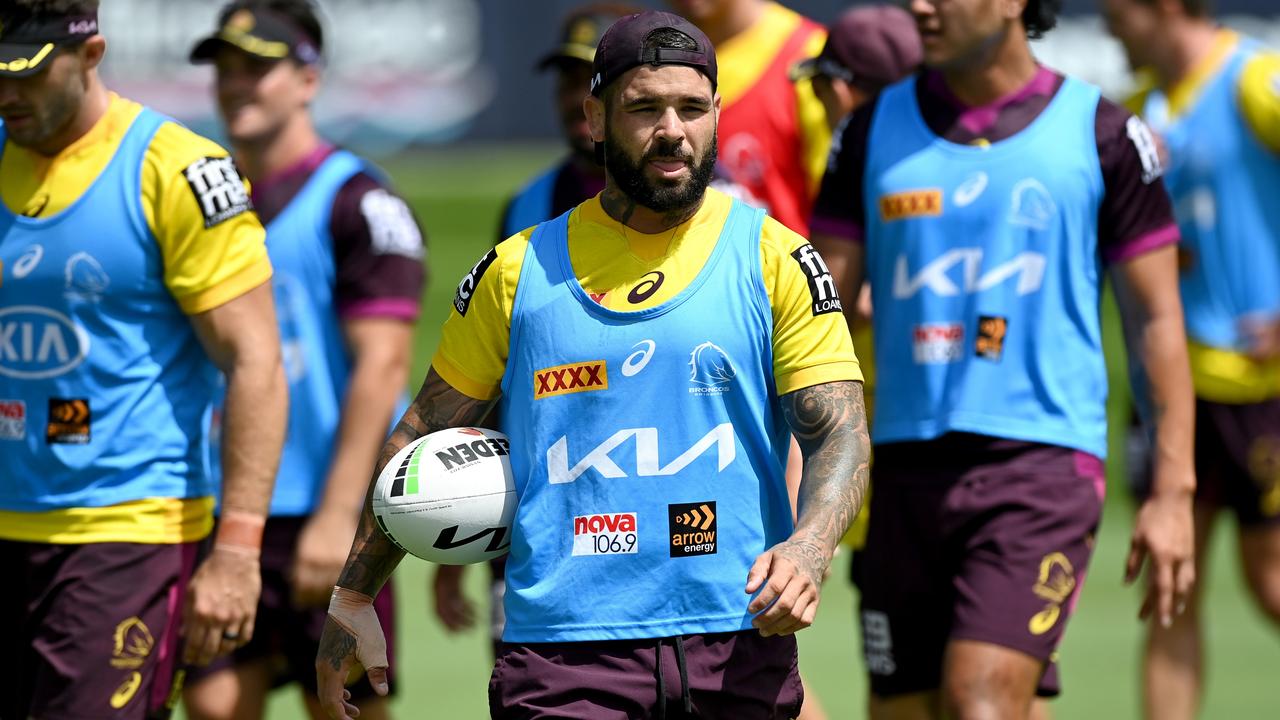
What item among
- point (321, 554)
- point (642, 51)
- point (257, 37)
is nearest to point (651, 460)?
point (642, 51)

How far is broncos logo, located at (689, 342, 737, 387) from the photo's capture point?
174 inches

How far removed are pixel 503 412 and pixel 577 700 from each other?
772 millimetres

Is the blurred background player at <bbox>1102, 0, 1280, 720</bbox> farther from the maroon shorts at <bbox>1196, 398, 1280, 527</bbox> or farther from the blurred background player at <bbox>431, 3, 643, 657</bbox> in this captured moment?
the blurred background player at <bbox>431, 3, 643, 657</bbox>

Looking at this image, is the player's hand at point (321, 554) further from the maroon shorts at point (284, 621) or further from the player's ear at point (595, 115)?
the player's ear at point (595, 115)

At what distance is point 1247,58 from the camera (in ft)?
27.4

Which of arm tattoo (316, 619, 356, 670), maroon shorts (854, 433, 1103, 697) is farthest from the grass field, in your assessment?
arm tattoo (316, 619, 356, 670)

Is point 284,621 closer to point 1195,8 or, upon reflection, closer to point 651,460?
point 651,460

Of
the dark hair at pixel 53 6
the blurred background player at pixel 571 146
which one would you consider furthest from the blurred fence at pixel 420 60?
the dark hair at pixel 53 6

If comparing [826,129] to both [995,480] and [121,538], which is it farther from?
[121,538]

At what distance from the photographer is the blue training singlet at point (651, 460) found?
4441mm

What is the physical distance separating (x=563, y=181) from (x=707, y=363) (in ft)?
8.69

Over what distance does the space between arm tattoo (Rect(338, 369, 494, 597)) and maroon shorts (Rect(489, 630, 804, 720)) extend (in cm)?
39

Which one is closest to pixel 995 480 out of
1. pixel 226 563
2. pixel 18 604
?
pixel 226 563

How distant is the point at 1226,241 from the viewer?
8258 mm
